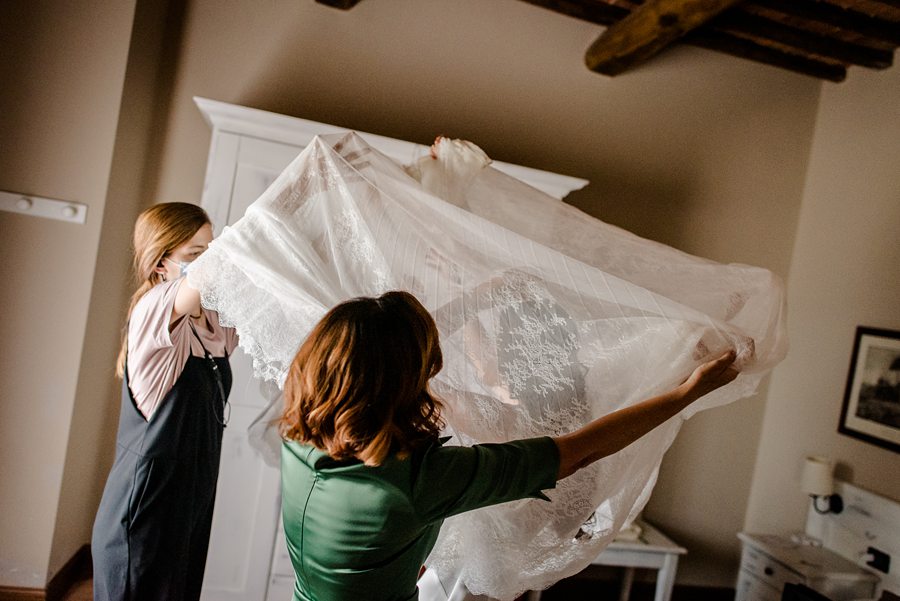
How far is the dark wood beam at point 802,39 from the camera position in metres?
2.98

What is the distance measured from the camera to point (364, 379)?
39.7 inches

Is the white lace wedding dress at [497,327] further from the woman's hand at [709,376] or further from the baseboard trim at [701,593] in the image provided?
the baseboard trim at [701,593]

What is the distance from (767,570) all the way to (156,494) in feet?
8.67

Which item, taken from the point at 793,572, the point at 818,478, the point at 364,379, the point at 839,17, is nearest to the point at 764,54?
the point at 839,17

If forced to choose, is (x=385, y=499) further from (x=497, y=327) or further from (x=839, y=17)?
(x=839, y=17)

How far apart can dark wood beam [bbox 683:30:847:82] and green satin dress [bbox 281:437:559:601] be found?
2.75 meters

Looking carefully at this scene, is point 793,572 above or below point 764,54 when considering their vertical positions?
below

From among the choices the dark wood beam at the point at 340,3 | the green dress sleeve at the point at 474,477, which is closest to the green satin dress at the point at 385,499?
the green dress sleeve at the point at 474,477

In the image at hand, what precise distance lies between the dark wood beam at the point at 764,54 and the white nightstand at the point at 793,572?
2375mm

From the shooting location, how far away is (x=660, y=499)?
3381 mm

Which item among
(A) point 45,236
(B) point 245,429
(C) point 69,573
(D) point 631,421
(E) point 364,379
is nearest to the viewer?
(E) point 364,379

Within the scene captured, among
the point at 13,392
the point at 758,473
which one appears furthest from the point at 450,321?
the point at 758,473

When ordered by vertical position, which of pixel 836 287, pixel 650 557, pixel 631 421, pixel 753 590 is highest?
pixel 836 287

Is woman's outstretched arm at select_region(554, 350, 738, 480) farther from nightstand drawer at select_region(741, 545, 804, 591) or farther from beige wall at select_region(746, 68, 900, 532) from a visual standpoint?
beige wall at select_region(746, 68, 900, 532)
